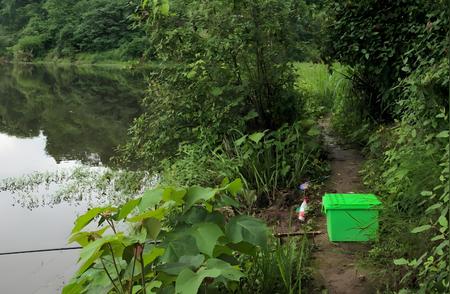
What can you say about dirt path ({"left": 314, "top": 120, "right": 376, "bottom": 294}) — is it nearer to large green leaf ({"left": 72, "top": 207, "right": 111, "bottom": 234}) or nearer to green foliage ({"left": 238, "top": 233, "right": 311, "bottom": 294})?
green foliage ({"left": 238, "top": 233, "right": 311, "bottom": 294})

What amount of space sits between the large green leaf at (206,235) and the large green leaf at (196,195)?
11cm

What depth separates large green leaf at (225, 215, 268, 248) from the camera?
2.23m

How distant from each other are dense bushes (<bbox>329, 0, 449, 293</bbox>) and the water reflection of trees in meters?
4.68

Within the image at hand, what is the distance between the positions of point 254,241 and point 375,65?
3.86 meters

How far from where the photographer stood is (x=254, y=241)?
7.32 feet

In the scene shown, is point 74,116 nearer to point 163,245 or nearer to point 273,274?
point 273,274

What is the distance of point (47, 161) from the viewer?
10.2m

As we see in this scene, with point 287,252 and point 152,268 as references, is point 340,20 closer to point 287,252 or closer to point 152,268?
point 287,252

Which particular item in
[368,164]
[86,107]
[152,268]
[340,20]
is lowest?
[86,107]

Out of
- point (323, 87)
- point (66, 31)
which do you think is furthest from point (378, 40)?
point (66, 31)

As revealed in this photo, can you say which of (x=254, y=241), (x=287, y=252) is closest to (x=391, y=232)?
(x=287, y=252)

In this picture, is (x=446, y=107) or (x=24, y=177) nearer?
(x=446, y=107)

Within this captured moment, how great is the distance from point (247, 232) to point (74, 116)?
1415cm

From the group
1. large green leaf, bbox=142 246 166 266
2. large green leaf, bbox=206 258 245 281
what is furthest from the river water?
large green leaf, bbox=206 258 245 281
